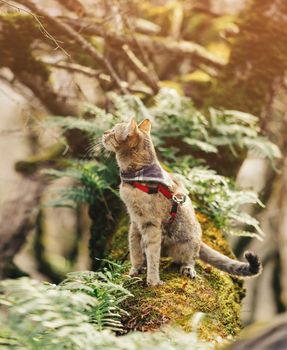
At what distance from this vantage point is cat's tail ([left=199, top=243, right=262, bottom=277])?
472 cm

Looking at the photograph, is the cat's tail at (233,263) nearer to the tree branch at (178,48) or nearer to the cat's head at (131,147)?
the cat's head at (131,147)

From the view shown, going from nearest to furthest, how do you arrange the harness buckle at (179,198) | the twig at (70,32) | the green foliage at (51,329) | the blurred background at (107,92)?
the green foliage at (51,329)
the harness buckle at (179,198)
the twig at (70,32)
the blurred background at (107,92)

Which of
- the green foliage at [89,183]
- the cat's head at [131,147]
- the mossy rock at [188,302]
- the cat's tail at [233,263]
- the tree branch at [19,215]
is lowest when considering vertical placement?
the tree branch at [19,215]

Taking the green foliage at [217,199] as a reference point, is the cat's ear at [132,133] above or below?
above

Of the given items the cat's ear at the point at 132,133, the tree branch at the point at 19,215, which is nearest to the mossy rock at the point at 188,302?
the cat's ear at the point at 132,133

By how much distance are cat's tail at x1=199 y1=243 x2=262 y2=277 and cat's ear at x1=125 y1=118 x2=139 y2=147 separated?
1234mm

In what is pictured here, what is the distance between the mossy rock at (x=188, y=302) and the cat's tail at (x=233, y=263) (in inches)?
4.8

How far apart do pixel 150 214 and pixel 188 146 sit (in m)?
3.48

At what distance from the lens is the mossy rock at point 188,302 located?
13.1 ft

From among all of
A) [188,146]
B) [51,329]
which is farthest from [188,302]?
[188,146]

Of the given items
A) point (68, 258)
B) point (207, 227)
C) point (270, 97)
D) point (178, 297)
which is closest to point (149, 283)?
point (178, 297)

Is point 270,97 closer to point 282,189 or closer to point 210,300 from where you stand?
point 282,189

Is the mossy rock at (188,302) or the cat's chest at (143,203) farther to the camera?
the cat's chest at (143,203)

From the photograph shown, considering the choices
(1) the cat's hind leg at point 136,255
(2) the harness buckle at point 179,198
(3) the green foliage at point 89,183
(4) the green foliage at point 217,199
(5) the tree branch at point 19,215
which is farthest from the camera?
(5) the tree branch at point 19,215
